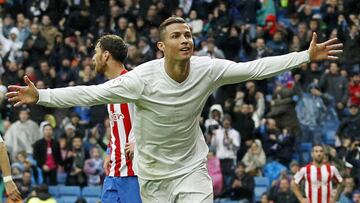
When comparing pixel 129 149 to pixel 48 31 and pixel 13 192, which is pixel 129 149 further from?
pixel 48 31

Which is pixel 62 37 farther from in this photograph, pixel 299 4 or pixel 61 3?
pixel 299 4

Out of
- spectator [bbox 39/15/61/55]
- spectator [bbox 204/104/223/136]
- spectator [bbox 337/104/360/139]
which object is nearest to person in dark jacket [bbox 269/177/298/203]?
spectator [bbox 204/104/223/136]

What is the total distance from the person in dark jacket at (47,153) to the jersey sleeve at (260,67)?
12.4 metres

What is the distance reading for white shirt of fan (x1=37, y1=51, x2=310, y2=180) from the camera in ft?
31.6

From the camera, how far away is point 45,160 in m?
22.0

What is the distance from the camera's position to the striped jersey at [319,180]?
55.5ft

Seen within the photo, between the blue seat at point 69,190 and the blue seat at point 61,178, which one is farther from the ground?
the blue seat at point 61,178

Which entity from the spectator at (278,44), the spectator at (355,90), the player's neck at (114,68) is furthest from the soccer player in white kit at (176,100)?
the spectator at (278,44)

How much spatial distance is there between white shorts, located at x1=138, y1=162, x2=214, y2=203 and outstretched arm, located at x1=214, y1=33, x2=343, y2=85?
90 cm

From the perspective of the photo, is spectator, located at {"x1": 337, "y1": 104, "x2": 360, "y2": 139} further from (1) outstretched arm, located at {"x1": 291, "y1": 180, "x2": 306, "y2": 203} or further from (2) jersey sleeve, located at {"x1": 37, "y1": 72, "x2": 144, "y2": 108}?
(2) jersey sleeve, located at {"x1": 37, "y1": 72, "x2": 144, "y2": 108}

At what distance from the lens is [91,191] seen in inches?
846

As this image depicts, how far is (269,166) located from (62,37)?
24.2 feet

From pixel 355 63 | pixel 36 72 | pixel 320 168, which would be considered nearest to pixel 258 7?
pixel 355 63

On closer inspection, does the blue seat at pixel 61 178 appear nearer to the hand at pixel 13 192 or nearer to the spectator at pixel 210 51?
the spectator at pixel 210 51
